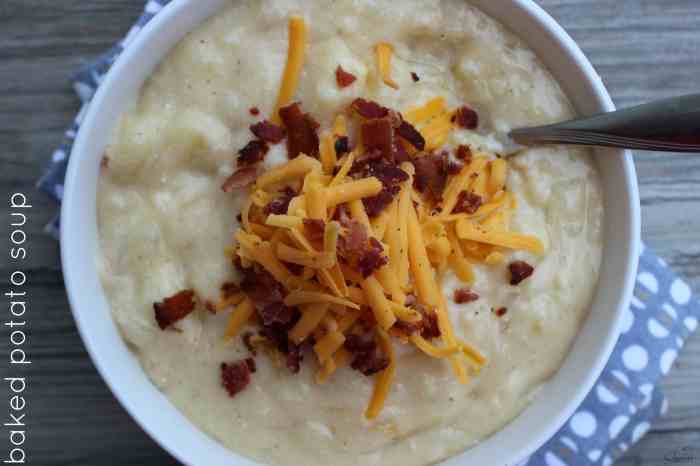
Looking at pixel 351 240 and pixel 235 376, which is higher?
pixel 351 240

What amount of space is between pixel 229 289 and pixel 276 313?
0.20 metres

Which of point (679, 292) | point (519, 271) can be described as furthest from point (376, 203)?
point (679, 292)

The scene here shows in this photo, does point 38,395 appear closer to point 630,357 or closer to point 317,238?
point 317,238

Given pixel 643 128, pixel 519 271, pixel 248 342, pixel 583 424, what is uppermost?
pixel 643 128

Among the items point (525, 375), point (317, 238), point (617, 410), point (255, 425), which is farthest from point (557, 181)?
point (255, 425)

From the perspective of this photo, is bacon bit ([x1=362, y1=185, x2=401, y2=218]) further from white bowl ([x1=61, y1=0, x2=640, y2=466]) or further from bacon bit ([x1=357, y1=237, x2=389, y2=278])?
white bowl ([x1=61, y1=0, x2=640, y2=466])

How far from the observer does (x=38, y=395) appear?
2.64 m

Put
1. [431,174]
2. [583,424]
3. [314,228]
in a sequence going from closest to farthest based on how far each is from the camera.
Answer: [314,228] → [431,174] → [583,424]

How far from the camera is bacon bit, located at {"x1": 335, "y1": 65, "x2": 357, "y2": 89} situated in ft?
6.75

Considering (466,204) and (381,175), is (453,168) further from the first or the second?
(381,175)

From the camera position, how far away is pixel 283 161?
2.06m

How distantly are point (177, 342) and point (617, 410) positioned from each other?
1.70m

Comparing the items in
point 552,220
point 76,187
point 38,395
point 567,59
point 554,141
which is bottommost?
point 38,395

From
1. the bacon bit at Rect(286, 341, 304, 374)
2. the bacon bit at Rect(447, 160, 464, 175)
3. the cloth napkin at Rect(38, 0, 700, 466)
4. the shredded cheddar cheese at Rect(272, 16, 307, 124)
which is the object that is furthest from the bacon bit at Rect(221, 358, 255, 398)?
the cloth napkin at Rect(38, 0, 700, 466)
